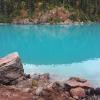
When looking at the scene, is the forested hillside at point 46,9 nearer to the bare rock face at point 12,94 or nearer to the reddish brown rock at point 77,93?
the bare rock face at point 12,94

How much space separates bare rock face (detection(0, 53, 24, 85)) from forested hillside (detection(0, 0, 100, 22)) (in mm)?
78907

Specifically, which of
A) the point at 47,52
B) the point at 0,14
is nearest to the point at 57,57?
the point at 47,52

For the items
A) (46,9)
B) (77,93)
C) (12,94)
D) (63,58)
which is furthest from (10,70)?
(46,9)

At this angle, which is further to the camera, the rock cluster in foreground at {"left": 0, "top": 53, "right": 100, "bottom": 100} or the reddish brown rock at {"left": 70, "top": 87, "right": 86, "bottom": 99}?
the reddish brown rock at {"left": 70, "top": 87, "right": 86, "bottom": 99}

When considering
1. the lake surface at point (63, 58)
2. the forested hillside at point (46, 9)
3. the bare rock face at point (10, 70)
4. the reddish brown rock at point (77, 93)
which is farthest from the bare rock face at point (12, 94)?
the forested hillside at point (46, 9)

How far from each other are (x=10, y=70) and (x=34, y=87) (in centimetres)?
255

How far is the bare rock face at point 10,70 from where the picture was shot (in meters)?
28.1

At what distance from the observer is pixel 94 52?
4941cm

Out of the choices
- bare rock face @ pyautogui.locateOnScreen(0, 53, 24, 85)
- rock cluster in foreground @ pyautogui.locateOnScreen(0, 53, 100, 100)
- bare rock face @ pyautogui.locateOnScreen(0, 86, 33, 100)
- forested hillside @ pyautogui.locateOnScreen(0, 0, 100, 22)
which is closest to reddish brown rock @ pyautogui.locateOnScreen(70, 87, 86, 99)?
rock cluster in foreground @ pyautogui.locateOnScreen(0, 53, 100, 100)

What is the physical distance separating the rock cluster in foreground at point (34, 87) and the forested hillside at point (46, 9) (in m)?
79.1

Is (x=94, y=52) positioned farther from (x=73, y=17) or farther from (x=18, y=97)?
(x=73, y=17)

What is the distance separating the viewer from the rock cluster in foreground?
24.2 m

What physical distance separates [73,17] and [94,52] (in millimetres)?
59416

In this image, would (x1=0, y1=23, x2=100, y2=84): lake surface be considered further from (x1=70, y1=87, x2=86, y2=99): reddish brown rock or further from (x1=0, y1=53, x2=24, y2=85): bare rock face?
(x1=70, y1=87, x2=86, y2=99): reddish brown rock
